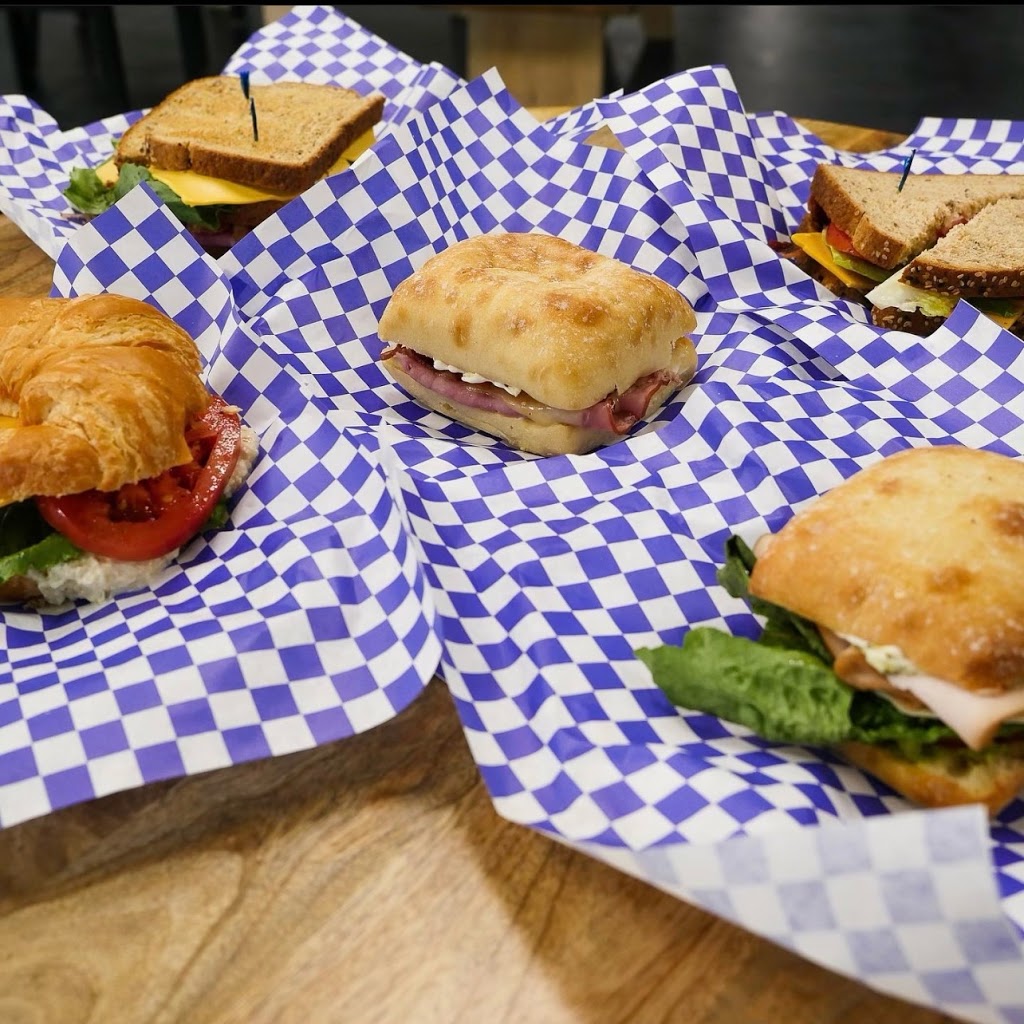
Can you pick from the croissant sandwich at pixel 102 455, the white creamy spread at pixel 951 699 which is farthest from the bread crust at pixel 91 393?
the white creamy spread at pixel 951 699

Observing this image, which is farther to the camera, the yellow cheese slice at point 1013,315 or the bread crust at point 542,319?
the yellow cheese slice at point 1013,315

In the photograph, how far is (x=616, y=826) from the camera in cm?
149

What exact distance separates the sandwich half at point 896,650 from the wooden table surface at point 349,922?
314 millimetres

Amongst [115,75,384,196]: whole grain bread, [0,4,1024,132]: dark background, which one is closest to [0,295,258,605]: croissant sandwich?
[115,75,384,196]: whole grain bread

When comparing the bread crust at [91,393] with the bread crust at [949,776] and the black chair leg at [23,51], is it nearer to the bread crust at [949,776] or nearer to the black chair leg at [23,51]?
the bread crust at [949,776]

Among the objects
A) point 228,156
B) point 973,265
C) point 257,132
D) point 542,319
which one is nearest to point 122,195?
point 228,156

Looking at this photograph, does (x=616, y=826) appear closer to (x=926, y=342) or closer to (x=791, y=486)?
(x=791, y=486)

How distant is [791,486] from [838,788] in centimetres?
68

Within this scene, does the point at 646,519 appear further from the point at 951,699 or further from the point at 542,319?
the point at 951,699

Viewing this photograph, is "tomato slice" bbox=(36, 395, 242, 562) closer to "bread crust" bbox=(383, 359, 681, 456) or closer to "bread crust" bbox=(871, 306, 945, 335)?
"bread crust" bbox=(383, 359, 681, 456)

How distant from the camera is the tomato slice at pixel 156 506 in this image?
1980 mm

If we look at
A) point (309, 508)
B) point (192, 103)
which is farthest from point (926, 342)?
point (192, 103)

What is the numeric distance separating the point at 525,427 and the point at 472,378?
0.18 meters

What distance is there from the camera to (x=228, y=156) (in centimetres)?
324
